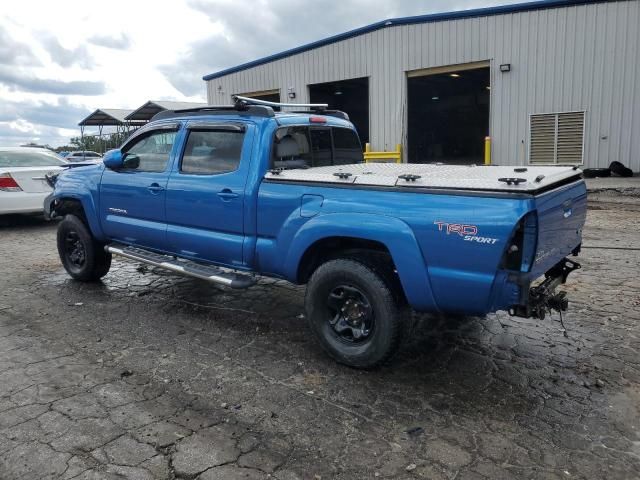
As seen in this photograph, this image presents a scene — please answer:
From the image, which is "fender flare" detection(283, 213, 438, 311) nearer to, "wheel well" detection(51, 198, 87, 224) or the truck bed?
the truck bed

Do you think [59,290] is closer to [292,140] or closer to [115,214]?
[115,214]

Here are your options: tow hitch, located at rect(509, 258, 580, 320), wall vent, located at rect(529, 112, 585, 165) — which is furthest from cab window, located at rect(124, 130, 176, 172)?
wall vent, located at rect(529, 112, 585, 165)

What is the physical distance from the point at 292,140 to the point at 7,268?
494cm

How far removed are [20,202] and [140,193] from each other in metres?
6.10

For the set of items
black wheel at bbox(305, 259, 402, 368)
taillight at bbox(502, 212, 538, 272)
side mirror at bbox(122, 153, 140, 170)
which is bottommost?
black wheel at bbox(305, 259, 402, 368)

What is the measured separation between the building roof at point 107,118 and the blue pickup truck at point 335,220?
31.6m

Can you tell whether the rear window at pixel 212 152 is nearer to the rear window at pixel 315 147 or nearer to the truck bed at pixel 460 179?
the rear window at pixel 315 147

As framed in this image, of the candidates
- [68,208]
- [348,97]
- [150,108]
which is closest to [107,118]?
[150,108]

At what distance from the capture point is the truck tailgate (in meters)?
3.25

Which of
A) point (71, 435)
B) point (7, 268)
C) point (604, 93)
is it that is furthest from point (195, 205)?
point (604, 93)

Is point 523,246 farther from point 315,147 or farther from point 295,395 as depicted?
point 315,147

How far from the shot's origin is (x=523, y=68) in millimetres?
15500

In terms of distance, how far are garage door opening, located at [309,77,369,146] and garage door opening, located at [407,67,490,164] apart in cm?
276

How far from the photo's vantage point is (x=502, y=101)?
16.1m
